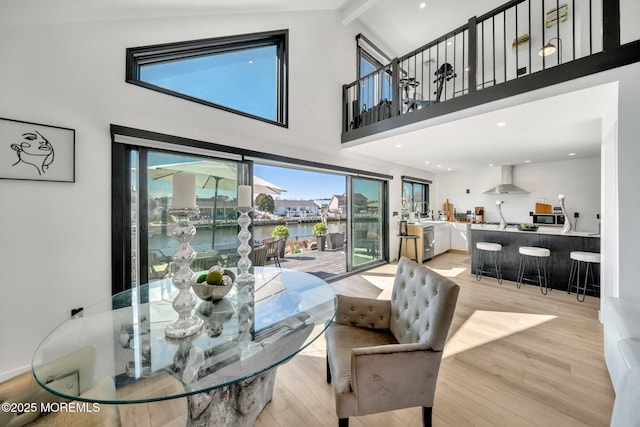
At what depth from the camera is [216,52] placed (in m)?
2.91

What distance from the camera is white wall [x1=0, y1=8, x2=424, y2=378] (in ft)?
5.85

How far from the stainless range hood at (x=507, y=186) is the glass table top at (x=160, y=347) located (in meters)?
6.62

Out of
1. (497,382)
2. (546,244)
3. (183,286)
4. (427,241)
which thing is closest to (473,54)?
(546,244)

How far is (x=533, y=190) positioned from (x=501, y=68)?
3430 mm

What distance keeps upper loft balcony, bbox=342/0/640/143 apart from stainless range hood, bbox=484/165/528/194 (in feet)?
7.71

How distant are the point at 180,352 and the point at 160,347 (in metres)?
0.12

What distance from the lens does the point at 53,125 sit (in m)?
1.91

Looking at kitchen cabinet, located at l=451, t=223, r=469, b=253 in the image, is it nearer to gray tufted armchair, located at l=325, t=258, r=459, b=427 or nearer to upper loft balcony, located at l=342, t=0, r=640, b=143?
upper loft balcony, located at l=342, t=0, r=640, b=143

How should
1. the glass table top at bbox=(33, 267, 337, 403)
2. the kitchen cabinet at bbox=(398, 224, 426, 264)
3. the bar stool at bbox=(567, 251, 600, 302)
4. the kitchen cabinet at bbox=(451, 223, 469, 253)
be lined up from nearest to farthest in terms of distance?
the glass table top at bbox=(33, 267, 337, 403) → the bar stool at bbox=(567, 251, 600, 302) → the kitchen cabinet at bbox=(398, 224, 426, 264) → the kitchen cabinet at bbox=(451, 223, 469, 253)

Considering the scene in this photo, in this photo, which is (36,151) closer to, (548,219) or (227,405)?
(227,405)

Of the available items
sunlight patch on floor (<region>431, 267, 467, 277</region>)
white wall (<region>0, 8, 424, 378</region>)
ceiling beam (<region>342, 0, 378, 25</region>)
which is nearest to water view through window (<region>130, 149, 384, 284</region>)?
white wall (<region>0, 8, 424, 378</region>)

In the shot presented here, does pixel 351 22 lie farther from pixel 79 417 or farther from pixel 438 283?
pixel 79 417

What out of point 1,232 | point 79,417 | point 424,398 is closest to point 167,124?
point 1,232

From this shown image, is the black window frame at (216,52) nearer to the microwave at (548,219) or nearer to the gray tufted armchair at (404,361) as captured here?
the gray tufted armchair at (404,361)
